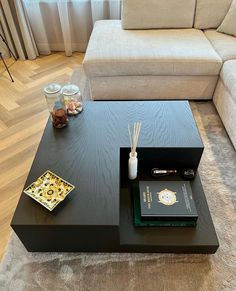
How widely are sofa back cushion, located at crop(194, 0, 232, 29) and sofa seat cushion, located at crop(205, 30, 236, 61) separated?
8 centimetres

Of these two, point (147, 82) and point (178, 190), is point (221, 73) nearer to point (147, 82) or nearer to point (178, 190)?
point (147, 82)

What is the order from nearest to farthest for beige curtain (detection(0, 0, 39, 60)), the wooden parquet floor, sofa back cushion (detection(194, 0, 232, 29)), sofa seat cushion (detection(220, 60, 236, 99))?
the wooden parquet floor < sofa seat cushion (detection(220, 60, 236, 99)) < sofa back cushion (detection(194, 0, 232, 29)) < beige curtain (detection(0, 0, 39, 60))

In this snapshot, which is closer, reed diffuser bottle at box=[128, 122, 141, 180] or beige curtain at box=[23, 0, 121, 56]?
reed diffuser bottle at box=[128, 122, 141, 180]

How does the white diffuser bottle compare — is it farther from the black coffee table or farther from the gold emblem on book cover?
the gold emblem on book cover

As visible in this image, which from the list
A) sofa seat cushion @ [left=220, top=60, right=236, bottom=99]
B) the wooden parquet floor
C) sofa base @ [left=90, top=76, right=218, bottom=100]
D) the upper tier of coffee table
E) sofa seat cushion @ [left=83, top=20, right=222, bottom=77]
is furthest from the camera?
sofa base @ [left=90, top=76, right=218, bottom=100]

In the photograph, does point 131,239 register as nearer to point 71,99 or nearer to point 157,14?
point 71,99

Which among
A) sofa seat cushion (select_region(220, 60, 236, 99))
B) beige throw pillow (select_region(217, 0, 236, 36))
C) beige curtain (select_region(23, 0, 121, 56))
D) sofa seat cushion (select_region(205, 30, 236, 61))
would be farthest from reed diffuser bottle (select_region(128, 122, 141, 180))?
beige curtain (select_region(23, 0, 121, 56))

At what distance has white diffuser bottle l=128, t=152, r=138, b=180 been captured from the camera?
1.14 m

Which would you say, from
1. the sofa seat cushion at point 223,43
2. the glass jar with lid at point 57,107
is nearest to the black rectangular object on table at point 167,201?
the glass jar with lid at point 57,107

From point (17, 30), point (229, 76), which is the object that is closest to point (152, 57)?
point (229, 76)

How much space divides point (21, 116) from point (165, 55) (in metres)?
1.25

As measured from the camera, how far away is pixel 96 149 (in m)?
1.19

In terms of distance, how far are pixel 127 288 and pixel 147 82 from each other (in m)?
1.44

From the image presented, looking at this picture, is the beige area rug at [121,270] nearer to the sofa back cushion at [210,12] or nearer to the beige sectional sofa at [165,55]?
the beige sectional sofa at [165,55]
